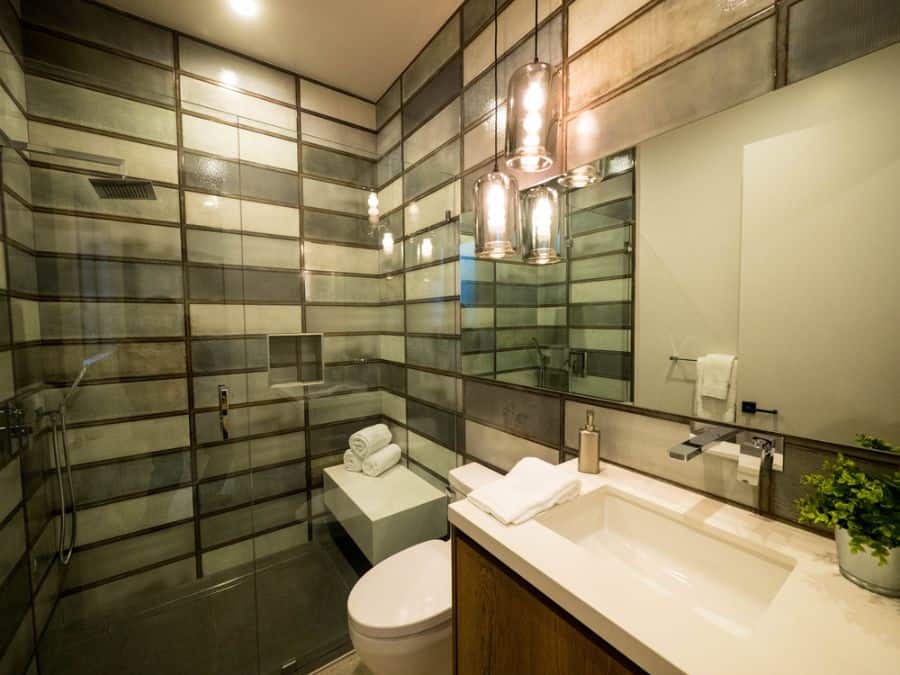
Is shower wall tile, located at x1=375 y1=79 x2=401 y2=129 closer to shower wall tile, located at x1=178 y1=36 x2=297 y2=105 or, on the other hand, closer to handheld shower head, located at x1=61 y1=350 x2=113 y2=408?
shower wall tile, located at x1=178 y1=36 x2=297 y2=105

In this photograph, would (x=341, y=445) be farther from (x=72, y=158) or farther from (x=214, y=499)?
(x=72, y=158)

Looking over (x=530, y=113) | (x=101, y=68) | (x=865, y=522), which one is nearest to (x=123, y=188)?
(x=101, y=68)

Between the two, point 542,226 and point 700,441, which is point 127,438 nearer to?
point 542,226

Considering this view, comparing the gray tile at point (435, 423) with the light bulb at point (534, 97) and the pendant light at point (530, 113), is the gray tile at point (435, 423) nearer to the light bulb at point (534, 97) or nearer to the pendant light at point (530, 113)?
the pendant light at point (530, 113)

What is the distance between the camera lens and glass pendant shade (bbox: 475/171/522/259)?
1.35m

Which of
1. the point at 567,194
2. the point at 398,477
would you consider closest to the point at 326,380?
the point at 398,477

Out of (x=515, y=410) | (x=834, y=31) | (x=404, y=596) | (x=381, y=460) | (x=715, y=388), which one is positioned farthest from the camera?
(x=381, y=460)

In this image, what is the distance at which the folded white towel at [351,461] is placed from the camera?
87.2 inches

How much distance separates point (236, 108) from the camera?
2004 mm

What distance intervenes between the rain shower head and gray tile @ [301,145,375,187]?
2.60ft

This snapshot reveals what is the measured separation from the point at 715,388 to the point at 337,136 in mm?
2449

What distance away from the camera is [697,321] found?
3.30ft

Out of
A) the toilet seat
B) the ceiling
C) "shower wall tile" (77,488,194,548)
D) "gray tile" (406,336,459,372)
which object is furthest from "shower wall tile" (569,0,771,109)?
"shower wall tile" (77,488,194,548)

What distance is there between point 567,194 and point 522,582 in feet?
4.03
